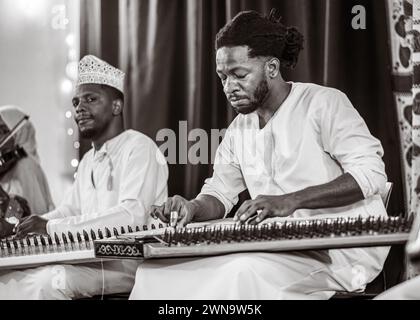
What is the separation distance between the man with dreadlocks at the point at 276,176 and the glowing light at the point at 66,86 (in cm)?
81

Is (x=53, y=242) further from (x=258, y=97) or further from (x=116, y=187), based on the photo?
(x=258, y=97)

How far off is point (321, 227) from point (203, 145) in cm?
94

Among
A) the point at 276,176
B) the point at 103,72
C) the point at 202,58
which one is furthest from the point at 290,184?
the point at 103,72

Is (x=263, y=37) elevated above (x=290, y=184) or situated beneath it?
elevated above

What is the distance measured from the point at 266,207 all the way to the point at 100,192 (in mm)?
1150

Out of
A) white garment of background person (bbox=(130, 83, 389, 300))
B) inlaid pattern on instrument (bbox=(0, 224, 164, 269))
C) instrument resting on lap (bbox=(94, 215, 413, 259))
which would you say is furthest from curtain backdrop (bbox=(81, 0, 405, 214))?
instrument resting on lap (bbox=(94, 215, 413, 259))

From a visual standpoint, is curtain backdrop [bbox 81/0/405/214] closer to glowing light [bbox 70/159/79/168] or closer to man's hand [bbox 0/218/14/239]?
glowing light [bbox 70/159/79/168]

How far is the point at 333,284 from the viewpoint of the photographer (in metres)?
2.54

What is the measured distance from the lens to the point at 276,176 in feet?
9.33

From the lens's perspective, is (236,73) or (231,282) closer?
(231,282)

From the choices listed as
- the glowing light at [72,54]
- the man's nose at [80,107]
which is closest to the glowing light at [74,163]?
the man's nose at [80,107]

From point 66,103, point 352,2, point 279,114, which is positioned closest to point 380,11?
point 352,2

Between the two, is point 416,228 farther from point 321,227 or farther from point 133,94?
point 133,94

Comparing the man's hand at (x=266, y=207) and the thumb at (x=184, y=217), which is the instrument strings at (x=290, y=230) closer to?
the man's hand at (x=266, y=207)
